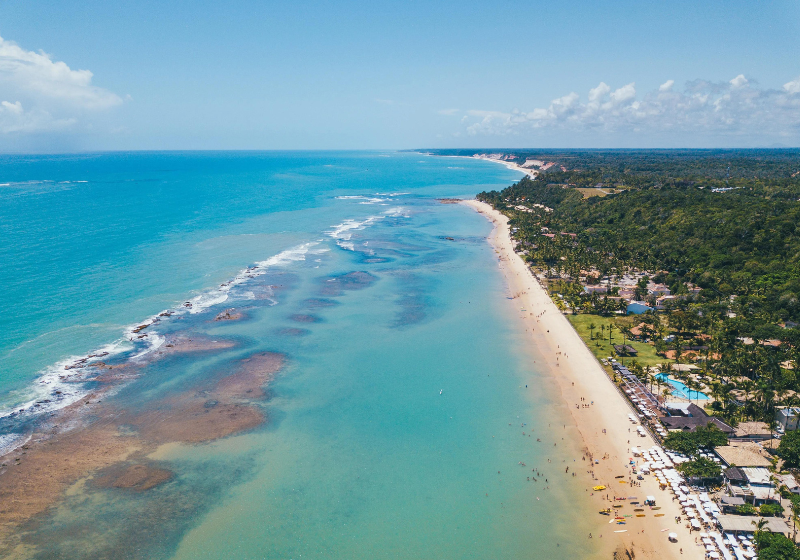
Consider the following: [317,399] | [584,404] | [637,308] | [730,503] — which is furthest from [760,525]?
[637,308]

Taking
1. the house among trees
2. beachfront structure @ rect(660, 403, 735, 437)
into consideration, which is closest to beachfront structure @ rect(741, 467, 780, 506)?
beachfront structure @ rect(660, 403, 735, 437)

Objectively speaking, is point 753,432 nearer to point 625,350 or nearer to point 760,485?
point 760,485

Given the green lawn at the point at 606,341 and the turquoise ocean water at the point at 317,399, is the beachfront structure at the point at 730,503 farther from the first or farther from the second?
the green lawn at the point at 606,341

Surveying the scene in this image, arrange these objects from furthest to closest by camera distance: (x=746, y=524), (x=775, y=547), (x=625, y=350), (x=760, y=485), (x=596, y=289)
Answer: (x=596, y=289) < (x=625, y=350) < (x=760, y=485) < (x=746, y=524) < (x=775, y=547)

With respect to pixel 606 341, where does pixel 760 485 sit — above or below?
below

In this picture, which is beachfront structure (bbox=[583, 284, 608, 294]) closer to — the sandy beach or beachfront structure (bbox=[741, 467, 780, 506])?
the sandy beach

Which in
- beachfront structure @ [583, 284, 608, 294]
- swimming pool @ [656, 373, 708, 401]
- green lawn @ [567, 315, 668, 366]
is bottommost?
swimming pool @ [656, 373, 708, 401]

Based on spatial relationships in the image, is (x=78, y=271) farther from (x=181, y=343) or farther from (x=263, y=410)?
(x=263, y=410)
